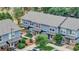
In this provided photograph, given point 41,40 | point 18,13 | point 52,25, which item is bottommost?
point 41,40

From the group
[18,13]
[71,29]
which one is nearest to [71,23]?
[71,29]

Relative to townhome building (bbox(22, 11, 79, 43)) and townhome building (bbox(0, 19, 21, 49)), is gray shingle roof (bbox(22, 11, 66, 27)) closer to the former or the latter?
townhome building (bbox(22, 11, 79, 43))

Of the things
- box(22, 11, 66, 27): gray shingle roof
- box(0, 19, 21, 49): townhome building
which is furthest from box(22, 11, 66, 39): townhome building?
box(0, 19, 21, 49): townhome building

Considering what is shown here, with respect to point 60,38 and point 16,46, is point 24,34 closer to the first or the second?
point 16,46

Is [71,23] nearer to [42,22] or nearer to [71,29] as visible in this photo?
[71,29]

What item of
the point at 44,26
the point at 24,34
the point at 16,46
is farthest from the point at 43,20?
the point at 16,46

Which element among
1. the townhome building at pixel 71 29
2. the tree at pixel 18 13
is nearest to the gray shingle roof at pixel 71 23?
the townhome building at pixel 71 29
